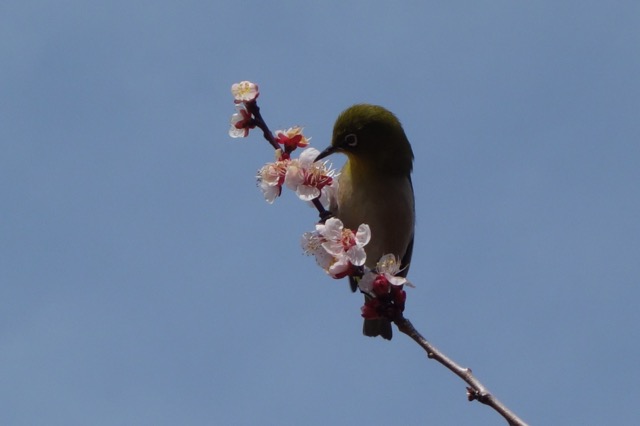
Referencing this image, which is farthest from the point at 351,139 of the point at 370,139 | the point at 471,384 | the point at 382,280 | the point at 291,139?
the point at 471,384

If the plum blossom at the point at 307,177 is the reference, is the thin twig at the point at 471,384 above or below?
below

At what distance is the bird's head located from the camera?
8078 millimetres

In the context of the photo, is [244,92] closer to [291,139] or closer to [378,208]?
[291,139]

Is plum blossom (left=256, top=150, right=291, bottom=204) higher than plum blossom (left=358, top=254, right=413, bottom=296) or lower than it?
higher

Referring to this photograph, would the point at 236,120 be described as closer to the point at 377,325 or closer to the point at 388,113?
the point at 388,113

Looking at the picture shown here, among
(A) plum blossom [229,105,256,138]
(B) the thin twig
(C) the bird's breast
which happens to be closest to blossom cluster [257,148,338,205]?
(A) plum blossom [229,105,256,138]

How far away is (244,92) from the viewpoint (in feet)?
18.2

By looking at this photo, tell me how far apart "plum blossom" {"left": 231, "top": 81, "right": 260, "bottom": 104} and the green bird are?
7.73 ft

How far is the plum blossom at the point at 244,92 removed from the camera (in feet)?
18.1

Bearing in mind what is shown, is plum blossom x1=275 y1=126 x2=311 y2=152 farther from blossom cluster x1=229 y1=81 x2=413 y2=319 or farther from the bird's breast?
the bird's breast

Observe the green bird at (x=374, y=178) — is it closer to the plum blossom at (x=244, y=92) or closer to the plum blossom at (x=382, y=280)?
the plum blossom at (x=244, y=92)

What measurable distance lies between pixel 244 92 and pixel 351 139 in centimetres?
265

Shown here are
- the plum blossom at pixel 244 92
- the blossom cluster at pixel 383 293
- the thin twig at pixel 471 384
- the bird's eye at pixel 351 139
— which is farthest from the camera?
the bird's eye at pixel 351 139

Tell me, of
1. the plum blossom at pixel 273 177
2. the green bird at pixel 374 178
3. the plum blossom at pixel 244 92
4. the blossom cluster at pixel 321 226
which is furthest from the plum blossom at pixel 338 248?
the green bird at pixel 374 178
